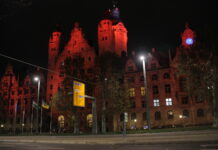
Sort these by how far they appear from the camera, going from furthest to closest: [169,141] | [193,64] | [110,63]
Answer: [110,63] → [193,64] → [169,141]

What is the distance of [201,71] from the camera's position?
33906 millimetres

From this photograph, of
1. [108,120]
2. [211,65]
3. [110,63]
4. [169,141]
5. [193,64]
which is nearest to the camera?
[169,141]

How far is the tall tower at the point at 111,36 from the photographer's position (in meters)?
69.2

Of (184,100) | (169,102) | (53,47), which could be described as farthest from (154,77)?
(53,47)

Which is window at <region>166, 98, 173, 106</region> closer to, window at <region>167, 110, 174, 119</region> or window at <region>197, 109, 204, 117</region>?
window at <region>167, 110, 174, 119</region>

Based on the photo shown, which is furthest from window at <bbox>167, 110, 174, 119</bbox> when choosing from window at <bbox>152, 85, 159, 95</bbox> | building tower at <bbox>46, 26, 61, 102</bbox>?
building tower at <bbox>46, 26, 61, 102</bbox>

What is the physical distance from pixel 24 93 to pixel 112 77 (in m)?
48.6

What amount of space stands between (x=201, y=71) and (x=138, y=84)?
26.2 m

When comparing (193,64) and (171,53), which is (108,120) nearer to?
(171,53)

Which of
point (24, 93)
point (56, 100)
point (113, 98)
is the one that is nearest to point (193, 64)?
point (113, 98)

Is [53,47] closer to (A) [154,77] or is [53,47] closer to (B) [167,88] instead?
(A) [154,77]

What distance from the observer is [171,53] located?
6188 centimetres

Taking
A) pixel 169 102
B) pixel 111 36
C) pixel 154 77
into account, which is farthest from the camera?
pixel 111 36

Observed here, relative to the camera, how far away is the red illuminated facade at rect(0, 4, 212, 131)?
53156mm
